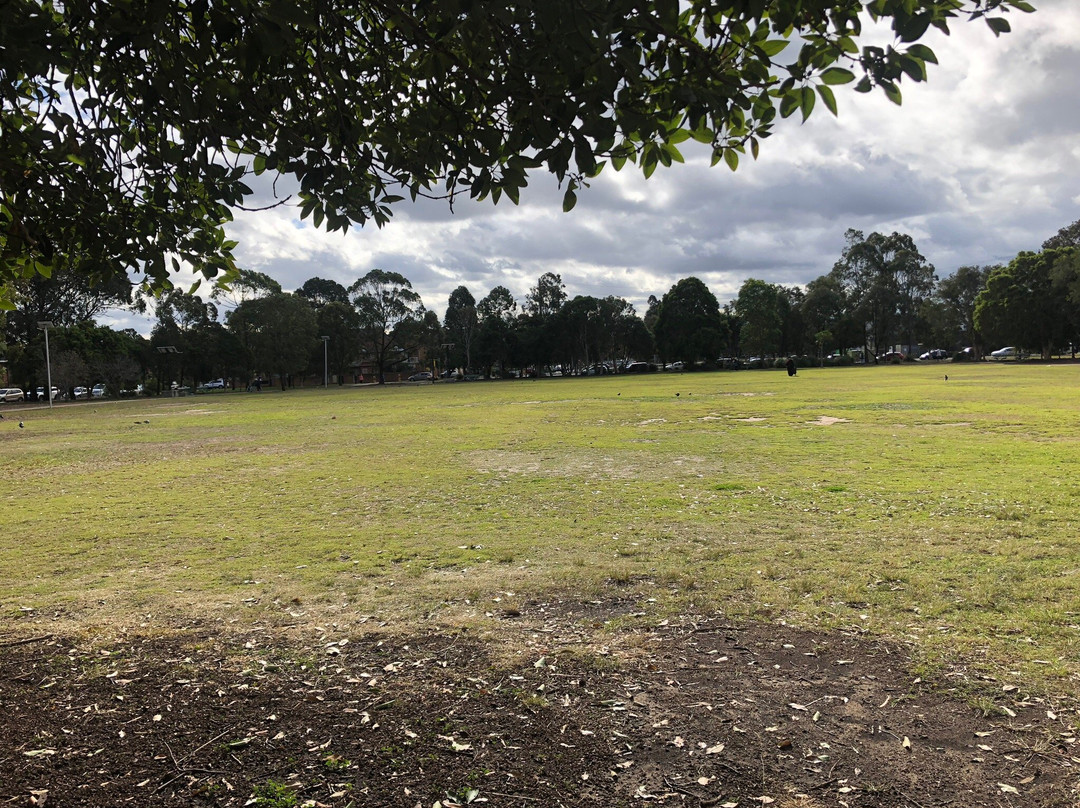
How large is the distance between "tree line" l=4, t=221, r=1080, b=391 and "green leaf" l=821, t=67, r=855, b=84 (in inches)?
2942

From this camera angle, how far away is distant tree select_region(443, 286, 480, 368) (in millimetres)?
108000

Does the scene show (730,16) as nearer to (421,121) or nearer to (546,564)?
(421,121)

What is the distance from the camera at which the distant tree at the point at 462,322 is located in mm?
108000

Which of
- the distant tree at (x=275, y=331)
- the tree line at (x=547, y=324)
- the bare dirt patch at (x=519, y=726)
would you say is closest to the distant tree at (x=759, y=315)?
the tree line at (x=547, y=324)

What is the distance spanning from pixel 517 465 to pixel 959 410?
58.3 feet

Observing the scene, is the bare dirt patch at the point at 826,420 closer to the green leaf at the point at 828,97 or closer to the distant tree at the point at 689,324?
the green leaf at the point at 828,97

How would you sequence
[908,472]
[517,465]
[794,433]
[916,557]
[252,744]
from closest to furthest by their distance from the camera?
[252,744] < [916,557] < [908,472] < [517,465] < [794,433]

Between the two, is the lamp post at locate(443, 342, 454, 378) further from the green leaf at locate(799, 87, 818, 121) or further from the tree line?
the green leaf at locate(799, 87, 818, 121)

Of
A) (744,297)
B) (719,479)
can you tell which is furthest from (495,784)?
(744,297)

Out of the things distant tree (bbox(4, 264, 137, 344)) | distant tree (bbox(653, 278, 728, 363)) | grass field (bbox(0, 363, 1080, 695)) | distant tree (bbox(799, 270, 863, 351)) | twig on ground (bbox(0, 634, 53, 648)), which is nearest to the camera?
twig on ground (bbox(0, 634, 53, 648))

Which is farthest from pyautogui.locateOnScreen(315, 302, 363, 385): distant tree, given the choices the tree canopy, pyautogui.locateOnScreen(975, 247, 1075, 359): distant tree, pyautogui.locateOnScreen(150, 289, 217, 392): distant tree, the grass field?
the tree canopy

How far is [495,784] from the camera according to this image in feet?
10.8

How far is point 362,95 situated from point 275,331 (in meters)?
82.0

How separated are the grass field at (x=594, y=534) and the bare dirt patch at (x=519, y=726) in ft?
1.92
